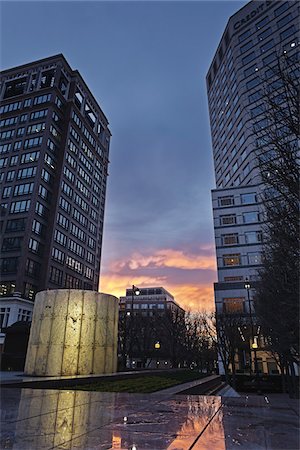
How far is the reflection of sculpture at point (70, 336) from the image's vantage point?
18.2 m

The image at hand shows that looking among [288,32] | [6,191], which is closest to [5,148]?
[6,191]

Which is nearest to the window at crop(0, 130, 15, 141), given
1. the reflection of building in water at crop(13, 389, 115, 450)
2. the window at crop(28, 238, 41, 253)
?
the window at crop(28, 238, 41, 253)

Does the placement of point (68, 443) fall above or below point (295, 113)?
below

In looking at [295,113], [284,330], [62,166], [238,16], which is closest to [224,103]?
[238,16]

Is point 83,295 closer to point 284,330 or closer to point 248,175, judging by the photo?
point 284,330

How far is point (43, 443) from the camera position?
14.4 ft

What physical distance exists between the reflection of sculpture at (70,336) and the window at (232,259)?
3646 cm

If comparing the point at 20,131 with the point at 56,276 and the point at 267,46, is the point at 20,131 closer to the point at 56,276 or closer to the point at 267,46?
the point at 56,276

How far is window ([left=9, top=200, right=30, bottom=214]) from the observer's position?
202 feet

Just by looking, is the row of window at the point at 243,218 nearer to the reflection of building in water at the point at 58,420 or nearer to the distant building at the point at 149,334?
the distant building at the point at 149,334

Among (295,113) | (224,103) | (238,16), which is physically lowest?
(295,113)

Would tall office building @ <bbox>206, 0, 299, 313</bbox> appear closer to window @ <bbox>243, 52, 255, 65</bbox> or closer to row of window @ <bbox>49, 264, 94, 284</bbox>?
window @ <bbox>243, 52, 255, 65</bbox>

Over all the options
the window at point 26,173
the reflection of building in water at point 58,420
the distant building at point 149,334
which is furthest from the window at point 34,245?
the reflection of building in water at point 58,420

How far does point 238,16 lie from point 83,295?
84.6 meters
